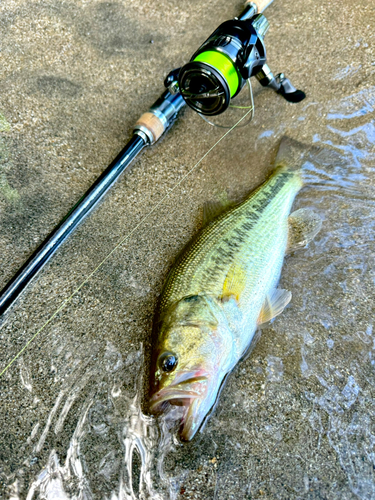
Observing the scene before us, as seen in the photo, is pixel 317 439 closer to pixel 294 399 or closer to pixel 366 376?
pixel 294 399

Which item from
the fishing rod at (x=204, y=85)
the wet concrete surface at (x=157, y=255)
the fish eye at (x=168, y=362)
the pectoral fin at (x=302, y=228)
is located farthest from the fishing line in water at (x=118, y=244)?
the pectoral fin at (x=302, y=228)

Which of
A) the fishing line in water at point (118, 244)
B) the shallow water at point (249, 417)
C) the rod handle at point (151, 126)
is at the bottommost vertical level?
the shallow water at point (249, 417)

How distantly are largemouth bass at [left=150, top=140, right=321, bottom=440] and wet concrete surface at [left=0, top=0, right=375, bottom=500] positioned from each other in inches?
4.9

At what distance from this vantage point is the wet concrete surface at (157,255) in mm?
1968

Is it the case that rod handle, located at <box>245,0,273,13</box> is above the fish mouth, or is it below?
above

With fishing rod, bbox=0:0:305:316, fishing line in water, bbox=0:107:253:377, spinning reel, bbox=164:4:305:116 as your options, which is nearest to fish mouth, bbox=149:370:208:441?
fishing line in water, bbox=0:107:253:377

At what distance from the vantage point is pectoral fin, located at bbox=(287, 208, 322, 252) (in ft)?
8.55

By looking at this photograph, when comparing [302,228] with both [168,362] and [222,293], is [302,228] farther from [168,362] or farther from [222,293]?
[168,362]

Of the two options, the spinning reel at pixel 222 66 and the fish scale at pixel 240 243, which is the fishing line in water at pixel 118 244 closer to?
the fish scale at pixel 240 243

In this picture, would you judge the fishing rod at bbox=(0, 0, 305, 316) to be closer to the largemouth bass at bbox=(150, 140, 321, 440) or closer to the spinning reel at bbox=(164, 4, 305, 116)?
the spinning reel at bbox=(164, 4, 305, 116)

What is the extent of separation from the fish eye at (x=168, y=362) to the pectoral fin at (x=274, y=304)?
0.66 metres

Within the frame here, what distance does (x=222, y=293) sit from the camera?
231cm

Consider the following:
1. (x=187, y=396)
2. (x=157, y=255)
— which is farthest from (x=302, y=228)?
(x=187, y=396)

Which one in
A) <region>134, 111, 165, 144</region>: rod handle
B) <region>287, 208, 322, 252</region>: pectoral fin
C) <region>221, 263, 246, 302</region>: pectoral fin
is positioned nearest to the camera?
<region>221, 263, 246, 302</region>: pectoral fin
